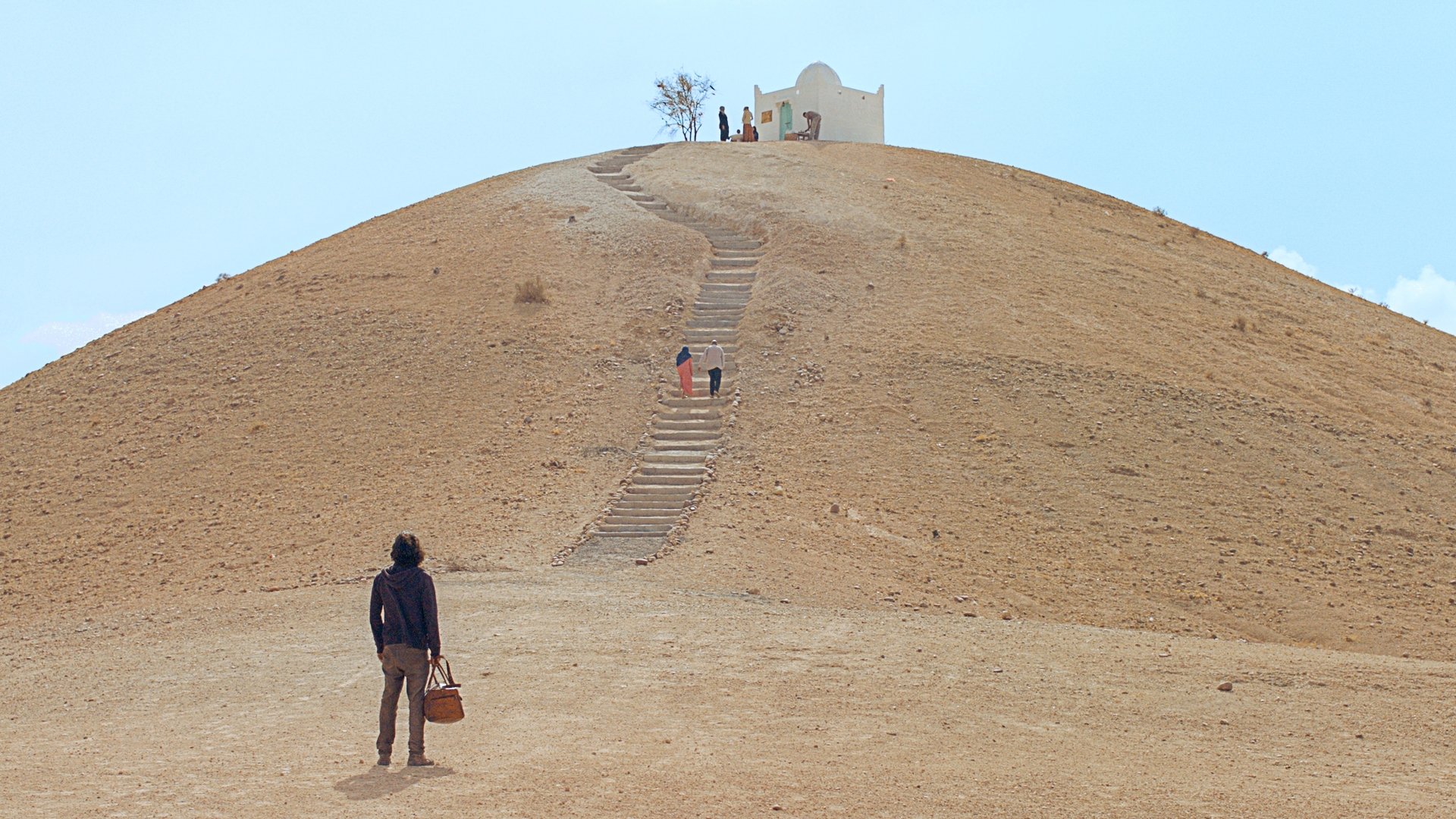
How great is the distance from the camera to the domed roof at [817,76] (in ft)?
132

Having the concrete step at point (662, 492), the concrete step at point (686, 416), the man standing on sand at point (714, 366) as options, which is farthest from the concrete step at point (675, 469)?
the man standing on sand at point (714, 366)

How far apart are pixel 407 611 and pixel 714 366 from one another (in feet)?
48.3

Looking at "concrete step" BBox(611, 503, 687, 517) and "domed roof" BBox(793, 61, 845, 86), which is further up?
"domed roof" BBox(793, 61, 845, 86)

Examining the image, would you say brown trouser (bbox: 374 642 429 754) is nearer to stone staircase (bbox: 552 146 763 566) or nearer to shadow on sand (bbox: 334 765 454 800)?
shadow on sand (bbox: 334 765 454 800)

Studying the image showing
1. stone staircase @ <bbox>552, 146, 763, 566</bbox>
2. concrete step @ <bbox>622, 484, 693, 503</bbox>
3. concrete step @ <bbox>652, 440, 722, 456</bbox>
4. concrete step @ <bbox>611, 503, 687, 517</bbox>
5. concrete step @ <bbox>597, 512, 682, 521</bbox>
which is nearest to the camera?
stone staircase @ <bbox>552, 146, 763, 566</bbox>

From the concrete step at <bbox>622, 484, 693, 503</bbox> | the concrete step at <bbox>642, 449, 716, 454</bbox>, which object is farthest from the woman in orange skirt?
the concrete step at <bbox>622, 484, 693, 503</bbox>

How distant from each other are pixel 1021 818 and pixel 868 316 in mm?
18267

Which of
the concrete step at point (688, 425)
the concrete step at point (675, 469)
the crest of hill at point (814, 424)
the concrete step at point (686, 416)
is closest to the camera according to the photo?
the crest of hill at point (814, 424)

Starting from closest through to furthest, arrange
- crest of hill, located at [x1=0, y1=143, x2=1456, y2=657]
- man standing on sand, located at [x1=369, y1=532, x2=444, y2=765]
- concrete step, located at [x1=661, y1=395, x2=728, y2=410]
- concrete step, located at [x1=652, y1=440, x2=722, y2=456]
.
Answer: man standing on sand, located at [x1=369, y1=532, x2=444, y2=765]
crest of hill, located at [x1=0, y1=143, x2=1456, y2=657]
concrete step, located at [x1=652, y1=440, x2=722, y2=456]
concrete step, located at [x1=661, y1=395, x2=728, y2=410]

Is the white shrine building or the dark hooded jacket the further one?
the white shrine building

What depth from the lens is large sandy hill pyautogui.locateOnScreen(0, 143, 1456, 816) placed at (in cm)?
949

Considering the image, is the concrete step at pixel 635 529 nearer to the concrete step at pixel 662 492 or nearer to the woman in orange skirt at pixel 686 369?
the concrete step at pixel 662 492

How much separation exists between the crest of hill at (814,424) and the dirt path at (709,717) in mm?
2419

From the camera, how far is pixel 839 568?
16.1 meters
